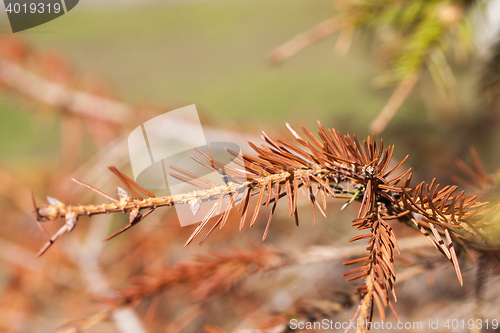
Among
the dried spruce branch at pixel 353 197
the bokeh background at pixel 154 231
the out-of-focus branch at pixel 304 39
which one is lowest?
the bokeh background at pixel 154 231

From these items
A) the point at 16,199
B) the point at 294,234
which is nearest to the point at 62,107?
the point at 16,199

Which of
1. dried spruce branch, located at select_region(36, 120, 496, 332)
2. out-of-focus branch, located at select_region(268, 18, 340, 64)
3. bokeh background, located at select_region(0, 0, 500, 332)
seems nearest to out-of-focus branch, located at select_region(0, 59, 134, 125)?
bokeh background, located at select_region(0, 0, 500, 332)

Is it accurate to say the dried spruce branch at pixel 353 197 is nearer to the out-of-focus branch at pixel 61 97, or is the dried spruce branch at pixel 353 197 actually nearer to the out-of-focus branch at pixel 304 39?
the out-of-focus branch at pixel 304 39

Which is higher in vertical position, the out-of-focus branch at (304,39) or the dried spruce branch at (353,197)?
the out-of-focus branch at (304,39)

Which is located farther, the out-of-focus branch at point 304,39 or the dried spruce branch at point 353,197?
the out-of-focus branch at point 304,39

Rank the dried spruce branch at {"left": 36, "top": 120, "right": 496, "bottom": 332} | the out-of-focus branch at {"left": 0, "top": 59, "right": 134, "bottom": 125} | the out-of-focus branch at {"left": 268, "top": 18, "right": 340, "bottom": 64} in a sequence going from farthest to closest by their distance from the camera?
the out-of-focus branch at {"left": 0, "top": 59, "right": 134, "bottom": 125}
the out-of-focus branch at {"left": 268, "top": 18, "right": 340, "bottom": 64}
the dried spruce branch at {"left": 36, "top": 120, "right": 496, "bottom": 332}

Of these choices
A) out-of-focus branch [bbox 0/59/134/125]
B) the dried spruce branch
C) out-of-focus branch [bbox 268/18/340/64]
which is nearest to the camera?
the dried spruce branch

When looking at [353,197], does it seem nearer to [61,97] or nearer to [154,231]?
[154,231]

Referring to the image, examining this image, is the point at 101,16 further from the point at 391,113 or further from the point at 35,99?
the point at 391,113

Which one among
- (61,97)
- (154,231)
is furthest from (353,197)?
(61,97)

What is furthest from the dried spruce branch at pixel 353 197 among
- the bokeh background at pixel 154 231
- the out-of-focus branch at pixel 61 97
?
the out-of-focus branch at pixel 61 97

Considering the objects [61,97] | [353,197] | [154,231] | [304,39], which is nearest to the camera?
[353,197]

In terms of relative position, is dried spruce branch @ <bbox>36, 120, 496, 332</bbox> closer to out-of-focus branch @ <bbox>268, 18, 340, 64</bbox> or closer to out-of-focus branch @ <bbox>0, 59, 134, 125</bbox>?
out-of-focus branch @ <bbox>268, 18, 340, 64</bbox>
